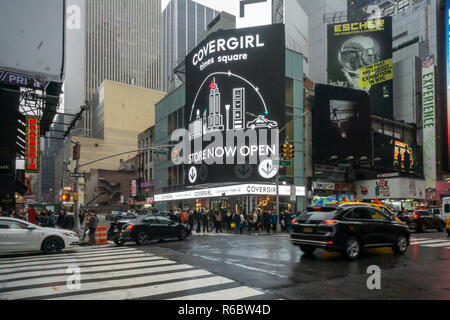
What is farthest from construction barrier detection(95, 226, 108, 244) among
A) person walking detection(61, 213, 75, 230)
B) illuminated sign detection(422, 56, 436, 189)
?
illuminated sign detection(422, 56, 436, 189)

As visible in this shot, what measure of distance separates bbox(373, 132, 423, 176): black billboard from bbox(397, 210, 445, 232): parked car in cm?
1758

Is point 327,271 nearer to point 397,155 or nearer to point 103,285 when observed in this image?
point 103,285

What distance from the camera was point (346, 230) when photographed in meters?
11.9

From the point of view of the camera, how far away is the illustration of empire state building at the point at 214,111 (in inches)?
1529

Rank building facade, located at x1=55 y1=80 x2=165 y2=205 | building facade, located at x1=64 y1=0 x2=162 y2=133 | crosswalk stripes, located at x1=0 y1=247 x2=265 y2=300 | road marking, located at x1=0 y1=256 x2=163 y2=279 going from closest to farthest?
1. crosswalk stripes, located at x1=0 y1=247 x2=265 y2=300
2. road marking, located at x1=0 y1=256 x2=163 y2=279
3. building facade, located at x1=55 y1=80 x2=165 y2=205
4. building facade, located at x1=64 y1=0 x2=162 y2=133

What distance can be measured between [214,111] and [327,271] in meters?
30.9

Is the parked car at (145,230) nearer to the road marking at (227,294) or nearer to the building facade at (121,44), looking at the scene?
the road marking at (227,294)

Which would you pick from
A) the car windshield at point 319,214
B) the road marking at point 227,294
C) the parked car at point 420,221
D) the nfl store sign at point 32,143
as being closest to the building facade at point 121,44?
the nfl store sign at point 32,143

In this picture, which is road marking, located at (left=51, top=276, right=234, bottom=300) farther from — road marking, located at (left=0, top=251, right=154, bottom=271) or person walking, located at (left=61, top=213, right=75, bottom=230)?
person walking, located at (left=61, top=213, right=75, bottom=230)

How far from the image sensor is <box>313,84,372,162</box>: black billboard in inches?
1646

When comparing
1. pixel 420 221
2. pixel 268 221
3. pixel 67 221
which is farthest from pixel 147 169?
pixel 420 221

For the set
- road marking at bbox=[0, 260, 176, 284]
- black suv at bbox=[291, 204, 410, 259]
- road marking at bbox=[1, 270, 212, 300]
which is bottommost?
road marking at bbox=[0, 260, 176, 284]

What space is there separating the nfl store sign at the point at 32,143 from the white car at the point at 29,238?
13.0 m

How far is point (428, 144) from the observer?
2243 inches
